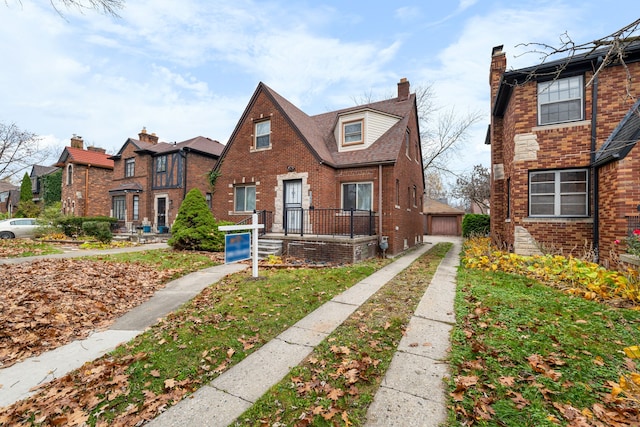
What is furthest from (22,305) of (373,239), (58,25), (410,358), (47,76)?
(373,239)

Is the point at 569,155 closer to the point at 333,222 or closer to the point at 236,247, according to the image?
the point at 333,222

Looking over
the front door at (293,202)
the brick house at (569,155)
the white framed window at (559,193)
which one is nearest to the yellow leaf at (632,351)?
the brick house at (569,155)

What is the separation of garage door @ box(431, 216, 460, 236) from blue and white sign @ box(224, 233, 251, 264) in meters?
29.8

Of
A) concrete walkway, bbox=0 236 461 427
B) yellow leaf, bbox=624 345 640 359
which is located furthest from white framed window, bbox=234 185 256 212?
yellow leaf, bbox=624 345 640 359

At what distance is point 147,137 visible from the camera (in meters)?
24.9

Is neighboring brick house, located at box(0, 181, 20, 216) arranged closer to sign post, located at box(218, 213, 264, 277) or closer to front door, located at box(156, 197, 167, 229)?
front door, located at box(156, 197, 167, 229)

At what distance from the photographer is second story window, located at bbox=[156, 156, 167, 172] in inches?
848

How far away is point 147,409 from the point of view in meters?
2.59

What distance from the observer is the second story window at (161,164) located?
70.7 feet

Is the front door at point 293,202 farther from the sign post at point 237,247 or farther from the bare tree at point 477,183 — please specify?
the bare tree at point 477,183

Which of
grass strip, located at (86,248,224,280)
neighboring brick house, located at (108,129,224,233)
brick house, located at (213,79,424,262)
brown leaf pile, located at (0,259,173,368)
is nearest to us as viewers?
brown leaf pile, located at (0,259,173,368)

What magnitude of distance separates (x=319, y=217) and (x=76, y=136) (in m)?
29.6

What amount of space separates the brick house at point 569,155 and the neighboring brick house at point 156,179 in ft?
61.4

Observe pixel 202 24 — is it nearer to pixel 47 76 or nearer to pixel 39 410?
pixel 47 76
